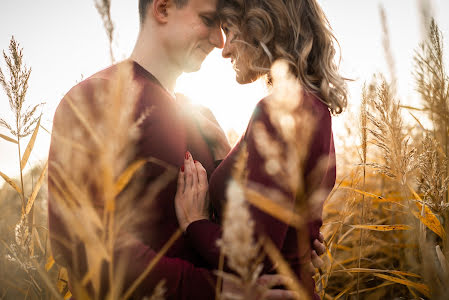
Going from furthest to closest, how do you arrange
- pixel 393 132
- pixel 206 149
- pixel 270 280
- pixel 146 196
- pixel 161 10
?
pixel 161 10 → pixel 206 149 → pixel 146 196 → pixel 270 280 → pixel 393 132

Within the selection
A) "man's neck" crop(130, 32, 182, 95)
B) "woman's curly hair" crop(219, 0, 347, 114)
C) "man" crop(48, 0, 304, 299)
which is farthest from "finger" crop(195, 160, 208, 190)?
"man's neck" crop(130, 32, 182, 95)

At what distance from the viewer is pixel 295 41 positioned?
180 centimetres

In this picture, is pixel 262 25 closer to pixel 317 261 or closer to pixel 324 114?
pixel 324 114

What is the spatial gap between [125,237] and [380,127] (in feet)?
3.18

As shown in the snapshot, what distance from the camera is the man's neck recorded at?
2135 millimetres

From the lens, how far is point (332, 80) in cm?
181

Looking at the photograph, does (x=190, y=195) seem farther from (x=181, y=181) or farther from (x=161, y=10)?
(x=161, y=10)

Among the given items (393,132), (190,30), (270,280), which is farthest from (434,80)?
(190,30)

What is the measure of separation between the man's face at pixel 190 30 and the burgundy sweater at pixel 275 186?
0.98 metres

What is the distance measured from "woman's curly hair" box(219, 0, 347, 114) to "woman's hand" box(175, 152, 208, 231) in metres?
0.68

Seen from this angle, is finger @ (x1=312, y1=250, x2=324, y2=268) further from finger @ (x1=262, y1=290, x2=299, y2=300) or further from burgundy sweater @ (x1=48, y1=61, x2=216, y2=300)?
burgundy sweater @ (x1=48, y1=61, x2=216, y2=300)

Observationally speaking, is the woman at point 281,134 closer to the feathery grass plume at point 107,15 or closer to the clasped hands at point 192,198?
the clasped hands at point 192,198

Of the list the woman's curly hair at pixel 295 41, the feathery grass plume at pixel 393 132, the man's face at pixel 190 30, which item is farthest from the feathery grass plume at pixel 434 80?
the man's face at pixel 190 30

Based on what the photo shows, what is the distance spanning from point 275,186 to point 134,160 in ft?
2.25
